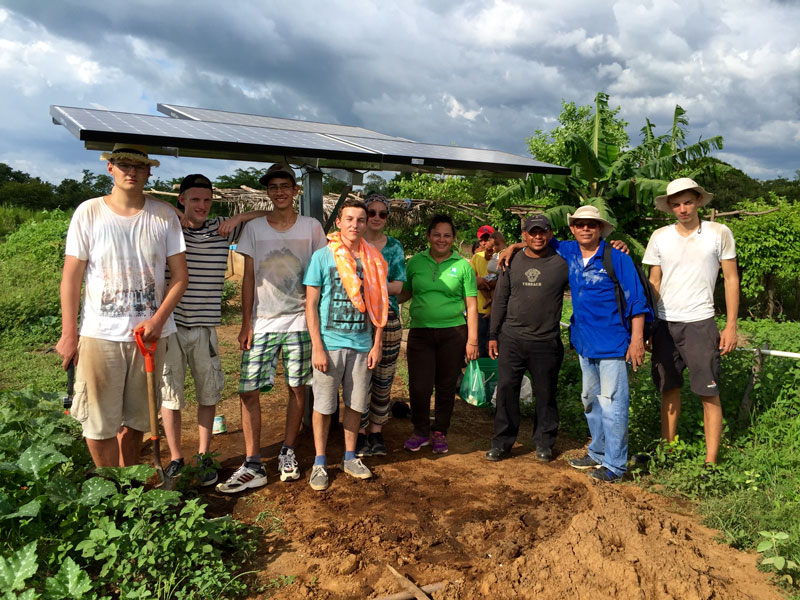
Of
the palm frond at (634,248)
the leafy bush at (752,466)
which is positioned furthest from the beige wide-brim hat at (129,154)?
the palm frond at (634,248)

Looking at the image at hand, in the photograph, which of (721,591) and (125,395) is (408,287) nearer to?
(125,395)

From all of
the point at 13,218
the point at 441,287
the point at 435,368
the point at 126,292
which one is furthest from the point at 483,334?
the point at 13,218

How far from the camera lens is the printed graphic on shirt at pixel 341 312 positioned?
13.3ft

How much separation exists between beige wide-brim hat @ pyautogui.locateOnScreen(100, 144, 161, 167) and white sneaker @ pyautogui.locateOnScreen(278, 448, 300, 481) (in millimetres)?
2189

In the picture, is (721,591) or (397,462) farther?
(397,462)

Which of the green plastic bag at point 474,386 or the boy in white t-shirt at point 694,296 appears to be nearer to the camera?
the boy in white t-shirt at point 694,296

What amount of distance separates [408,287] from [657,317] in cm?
187

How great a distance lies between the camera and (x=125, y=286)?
3.38 m

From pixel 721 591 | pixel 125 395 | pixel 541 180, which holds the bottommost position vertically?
pixel 721 591

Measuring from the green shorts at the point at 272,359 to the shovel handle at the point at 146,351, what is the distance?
65cm

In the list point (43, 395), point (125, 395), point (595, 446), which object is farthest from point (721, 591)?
point (43, 395)

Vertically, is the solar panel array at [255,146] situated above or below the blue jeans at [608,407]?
above

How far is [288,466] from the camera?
4.25 m

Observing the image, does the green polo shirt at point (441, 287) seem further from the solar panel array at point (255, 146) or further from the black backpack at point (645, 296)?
→ the black backpack at point (645, 296)
